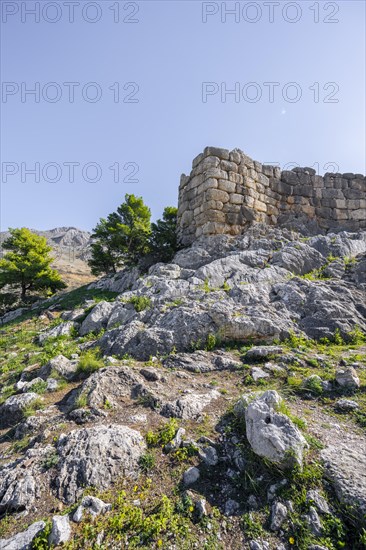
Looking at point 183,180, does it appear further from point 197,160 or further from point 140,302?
point 140,302

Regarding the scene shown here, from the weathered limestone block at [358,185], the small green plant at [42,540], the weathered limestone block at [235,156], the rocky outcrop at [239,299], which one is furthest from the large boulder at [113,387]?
the weathered limestone block at [358,185]

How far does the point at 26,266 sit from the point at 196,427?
60.4 feet

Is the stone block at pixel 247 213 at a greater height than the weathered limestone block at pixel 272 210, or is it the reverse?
the weathered limestone block at pixel 272 210

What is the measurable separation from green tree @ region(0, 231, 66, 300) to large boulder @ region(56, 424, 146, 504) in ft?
57.4

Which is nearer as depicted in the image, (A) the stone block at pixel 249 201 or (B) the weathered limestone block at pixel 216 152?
(B) the weathered limestone block at pixel 216 152

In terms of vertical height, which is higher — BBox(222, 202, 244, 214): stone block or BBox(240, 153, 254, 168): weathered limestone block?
BBox(240, 153, 254, 168): weathered limestone block

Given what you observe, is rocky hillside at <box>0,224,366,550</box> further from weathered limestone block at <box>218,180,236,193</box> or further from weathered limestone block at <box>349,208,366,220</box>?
weathered limestone block at <box>349,208,366,220</box>

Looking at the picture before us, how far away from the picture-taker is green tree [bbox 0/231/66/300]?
18172 mm

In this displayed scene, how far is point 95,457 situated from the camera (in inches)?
124

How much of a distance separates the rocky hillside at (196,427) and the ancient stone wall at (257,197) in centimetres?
559

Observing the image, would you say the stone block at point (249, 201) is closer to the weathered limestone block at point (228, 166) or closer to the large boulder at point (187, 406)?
the weathered limestone block at point (228, 166)

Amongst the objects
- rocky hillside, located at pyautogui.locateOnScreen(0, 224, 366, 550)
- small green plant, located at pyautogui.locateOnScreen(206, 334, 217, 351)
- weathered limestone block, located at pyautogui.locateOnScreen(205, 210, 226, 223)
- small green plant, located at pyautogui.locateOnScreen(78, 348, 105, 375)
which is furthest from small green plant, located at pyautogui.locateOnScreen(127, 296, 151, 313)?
weathered limestone block, located at pyautogui.locateOnScreen(205, 210, 226, 223)

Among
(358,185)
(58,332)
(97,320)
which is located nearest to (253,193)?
(358,185)

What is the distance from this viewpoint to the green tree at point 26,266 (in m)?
18.2
